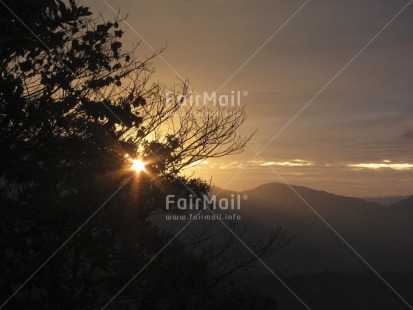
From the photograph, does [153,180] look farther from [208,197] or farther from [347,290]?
[347,290]

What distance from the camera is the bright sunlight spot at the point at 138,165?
471 inches

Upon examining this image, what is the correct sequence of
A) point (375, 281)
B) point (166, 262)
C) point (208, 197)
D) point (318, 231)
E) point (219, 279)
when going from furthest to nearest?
point (318, 231) → point (375, 281) → point (208, 197) → point (219, 279) → point (166, 262)

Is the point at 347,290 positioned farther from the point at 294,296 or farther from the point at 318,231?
the point at 318,231

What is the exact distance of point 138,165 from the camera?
12.4 metres

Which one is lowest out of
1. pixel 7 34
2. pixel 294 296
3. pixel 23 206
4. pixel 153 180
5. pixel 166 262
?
pixel 294 296

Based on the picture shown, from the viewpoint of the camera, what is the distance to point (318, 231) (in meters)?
185

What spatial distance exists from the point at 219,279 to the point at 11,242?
5.97 m

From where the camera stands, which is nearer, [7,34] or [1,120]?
[7,34]

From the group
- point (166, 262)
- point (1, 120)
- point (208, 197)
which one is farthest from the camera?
point (208, 197)

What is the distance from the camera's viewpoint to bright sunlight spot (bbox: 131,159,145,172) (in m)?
12.0

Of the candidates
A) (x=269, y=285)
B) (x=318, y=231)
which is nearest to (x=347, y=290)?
(x=269, y=285)

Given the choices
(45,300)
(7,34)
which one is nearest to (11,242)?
(45,300)

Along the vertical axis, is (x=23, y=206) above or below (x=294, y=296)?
above

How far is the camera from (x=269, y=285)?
177 ft
